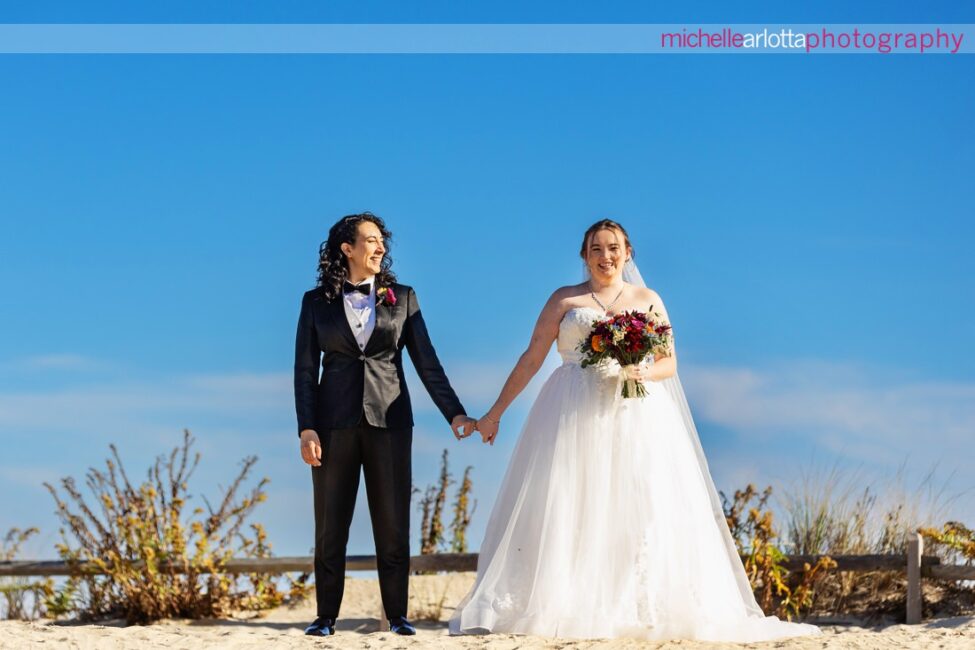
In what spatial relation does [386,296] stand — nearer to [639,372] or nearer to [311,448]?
[311,448]

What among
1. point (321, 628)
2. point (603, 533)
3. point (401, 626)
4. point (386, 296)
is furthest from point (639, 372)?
point (321, 628)

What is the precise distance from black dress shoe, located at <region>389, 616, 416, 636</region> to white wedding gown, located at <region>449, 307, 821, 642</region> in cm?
37

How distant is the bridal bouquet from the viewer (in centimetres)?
658

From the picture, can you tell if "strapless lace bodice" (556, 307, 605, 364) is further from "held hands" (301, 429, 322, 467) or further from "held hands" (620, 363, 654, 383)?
"held hands" (301, 429, 322, 467)

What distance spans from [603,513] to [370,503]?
56.6 inches

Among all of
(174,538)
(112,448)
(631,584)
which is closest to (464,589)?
(174,538)

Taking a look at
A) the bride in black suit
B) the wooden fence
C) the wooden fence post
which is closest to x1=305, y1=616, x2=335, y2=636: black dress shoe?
the bride in black suit

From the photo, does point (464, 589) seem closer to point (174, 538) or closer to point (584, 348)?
point (174, 538)

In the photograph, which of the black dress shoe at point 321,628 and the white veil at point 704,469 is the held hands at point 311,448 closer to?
the black dress shoe at point 321,628

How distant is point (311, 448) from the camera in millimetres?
6812

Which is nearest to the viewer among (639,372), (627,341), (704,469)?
(627,341)

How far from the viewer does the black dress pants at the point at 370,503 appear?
269 inches

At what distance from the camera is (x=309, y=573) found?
32.4 feet

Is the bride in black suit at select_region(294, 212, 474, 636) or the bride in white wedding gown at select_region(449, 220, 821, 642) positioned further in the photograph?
the bride in black suit at select_region(294, 212, 474, 636)
